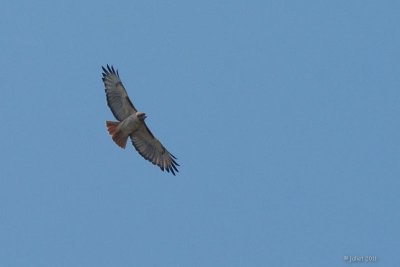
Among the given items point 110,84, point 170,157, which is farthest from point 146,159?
point 110,84

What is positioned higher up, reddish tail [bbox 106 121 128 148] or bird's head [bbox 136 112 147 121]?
bird's head [bbox 136 112 147 121]

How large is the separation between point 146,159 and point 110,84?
2407mm

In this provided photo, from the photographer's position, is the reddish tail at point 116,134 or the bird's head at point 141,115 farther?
the bird's head at point 141,115

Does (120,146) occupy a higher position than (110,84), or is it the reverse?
(110,84)

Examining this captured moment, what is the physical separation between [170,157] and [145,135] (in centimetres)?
118

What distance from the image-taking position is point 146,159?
28.4m

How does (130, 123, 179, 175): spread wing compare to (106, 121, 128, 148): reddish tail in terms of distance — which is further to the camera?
(130, 123, 179, 175): spread wing

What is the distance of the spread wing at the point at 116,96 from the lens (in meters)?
27.2

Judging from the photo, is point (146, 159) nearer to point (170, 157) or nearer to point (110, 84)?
point (170, 157)

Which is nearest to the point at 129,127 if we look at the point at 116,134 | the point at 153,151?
the point at 116,134

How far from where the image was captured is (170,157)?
2855cm

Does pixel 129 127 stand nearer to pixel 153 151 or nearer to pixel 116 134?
pixel 116 134

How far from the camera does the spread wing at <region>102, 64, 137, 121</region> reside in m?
27.2

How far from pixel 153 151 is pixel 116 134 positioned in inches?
70.8
